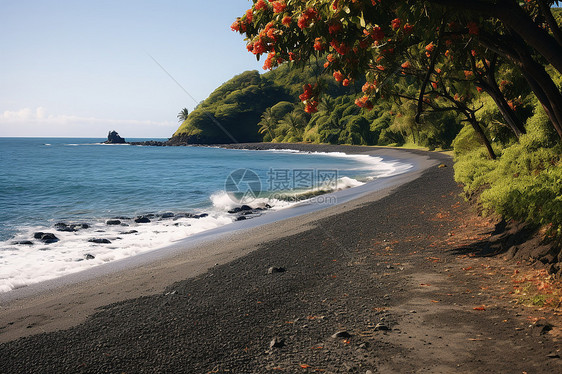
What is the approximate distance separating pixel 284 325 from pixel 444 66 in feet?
26.8

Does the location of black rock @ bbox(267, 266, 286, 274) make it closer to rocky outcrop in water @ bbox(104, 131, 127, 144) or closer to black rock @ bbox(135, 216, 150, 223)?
black rock @ bbox(135, 216, 150, 223)

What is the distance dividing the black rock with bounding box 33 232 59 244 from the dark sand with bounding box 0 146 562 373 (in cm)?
621

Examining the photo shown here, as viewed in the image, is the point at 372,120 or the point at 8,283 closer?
the point at 8,283

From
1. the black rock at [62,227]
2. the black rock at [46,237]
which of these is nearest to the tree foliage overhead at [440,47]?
the black rock at [46,237]

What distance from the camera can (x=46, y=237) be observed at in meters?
14.0

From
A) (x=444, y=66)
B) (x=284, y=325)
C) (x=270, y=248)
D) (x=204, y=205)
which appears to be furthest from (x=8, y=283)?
(x=204, y=205)

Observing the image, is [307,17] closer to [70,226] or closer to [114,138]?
[70,226]

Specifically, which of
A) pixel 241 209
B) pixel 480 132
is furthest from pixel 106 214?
pixel 480 132

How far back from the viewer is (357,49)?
17.7ft

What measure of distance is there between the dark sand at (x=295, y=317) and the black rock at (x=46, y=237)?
6.21 meters

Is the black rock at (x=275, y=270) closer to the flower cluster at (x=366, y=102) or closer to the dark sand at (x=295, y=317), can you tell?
the dark sand at (x=295, y=317)

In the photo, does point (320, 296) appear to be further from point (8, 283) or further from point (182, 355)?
point (8, 283)

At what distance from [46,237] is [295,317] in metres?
12.0

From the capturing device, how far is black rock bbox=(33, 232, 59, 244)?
1361cm
